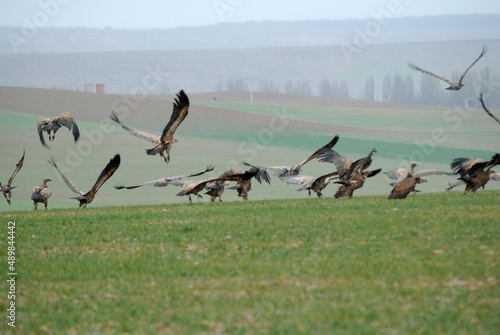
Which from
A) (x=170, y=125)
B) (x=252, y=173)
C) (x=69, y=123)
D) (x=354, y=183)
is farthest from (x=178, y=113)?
(x=354, y=183)

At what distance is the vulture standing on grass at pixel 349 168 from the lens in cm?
2262

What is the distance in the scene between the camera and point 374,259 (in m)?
12.1

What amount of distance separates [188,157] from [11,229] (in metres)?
34.8

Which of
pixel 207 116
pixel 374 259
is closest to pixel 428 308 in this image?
pixel 374 259

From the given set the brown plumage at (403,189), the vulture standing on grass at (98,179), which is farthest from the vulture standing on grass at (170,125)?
the brown plumage at (403,189)

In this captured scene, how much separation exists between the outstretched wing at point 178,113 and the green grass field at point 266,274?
3.61 metres

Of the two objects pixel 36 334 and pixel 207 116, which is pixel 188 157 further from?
pixel 36 334

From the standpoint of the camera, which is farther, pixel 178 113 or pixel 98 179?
pixel 98 179

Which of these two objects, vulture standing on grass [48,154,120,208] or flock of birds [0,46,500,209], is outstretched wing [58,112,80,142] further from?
vulture standing on grass [48,154,120,208]

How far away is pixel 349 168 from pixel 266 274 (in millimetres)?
11835

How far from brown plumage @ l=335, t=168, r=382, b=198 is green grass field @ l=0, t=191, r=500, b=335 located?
4422 mm

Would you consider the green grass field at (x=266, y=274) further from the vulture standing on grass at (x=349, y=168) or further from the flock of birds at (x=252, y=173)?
the vulture standing on grass at (x=349, y=168)

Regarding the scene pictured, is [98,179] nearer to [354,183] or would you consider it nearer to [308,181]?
[308,181]

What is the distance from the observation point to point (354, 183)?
23484mm
